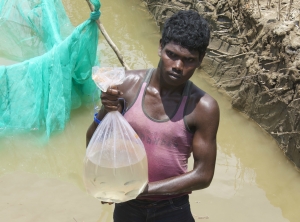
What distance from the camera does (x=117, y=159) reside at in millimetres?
1783

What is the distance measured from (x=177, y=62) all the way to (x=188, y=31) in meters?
0.13

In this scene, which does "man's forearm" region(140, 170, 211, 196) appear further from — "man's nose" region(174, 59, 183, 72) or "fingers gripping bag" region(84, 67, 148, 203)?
"man's nose" region(174, 59, 183, 72)

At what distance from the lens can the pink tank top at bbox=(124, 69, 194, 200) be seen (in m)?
1.87

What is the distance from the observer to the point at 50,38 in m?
4.88

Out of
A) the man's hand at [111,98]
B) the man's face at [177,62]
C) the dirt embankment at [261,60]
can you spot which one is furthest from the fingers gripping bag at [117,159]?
the dirt embankment at [261,60]

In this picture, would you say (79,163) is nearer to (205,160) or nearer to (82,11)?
(205,160)

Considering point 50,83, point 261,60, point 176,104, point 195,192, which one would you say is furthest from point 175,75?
point 261,60

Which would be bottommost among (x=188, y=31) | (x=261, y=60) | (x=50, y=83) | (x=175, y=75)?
(x=50, y=83)

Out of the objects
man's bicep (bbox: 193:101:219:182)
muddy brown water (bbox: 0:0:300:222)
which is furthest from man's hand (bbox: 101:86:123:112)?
muddy brown water (bbox: 0:0:300:222)

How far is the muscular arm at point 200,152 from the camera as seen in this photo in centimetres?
186

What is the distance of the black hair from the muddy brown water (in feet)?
6.84

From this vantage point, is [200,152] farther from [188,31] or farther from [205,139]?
[188,31]

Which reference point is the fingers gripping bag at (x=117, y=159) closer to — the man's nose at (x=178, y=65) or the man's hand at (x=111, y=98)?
the man's hand at (x=111, y=98)

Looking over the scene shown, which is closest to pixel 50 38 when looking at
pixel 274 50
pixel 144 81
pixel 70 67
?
pixel 70 67
